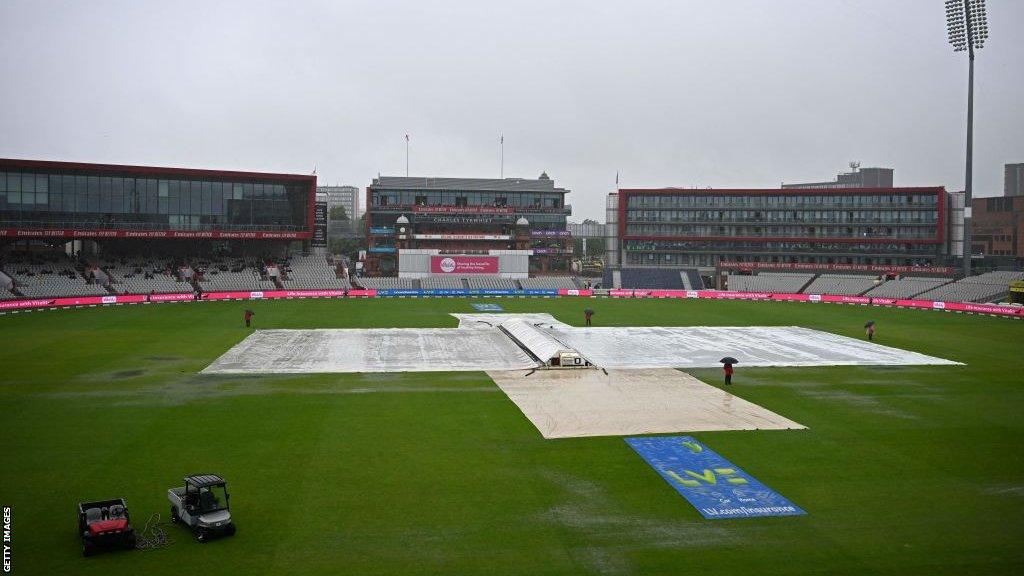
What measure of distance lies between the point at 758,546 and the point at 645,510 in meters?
3.02

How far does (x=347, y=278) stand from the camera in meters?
98.1

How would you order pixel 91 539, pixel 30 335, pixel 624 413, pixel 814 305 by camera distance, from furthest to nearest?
Result: pixel 814 305 < pixel 30 335 < pixel 624 413 < pixel 91 539

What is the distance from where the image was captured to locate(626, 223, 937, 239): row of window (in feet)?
346

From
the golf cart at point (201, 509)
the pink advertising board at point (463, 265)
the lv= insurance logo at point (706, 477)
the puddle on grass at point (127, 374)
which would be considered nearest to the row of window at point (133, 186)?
the pink advertising board at point (463, 265)

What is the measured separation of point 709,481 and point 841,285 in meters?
84.3

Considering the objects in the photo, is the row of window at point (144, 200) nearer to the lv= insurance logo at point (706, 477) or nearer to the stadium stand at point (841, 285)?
the stadium stand at point (841, 285)

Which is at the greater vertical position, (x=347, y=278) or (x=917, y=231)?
(x=917, y=231)

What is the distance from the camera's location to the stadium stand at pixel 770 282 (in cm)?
10031

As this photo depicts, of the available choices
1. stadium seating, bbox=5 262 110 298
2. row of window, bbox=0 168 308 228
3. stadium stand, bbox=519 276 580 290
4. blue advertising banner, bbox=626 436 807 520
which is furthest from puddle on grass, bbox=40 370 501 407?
stadium stand, bbox=519 276 580 290

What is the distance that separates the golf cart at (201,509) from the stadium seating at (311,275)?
7624 cm

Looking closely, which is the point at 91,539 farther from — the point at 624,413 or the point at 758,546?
the point at 624,413

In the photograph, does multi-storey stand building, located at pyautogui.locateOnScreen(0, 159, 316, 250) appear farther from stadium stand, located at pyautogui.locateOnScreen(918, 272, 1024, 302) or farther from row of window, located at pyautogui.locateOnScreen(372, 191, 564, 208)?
stadium stand, located at pyautogui.locateOnScreen(918, 272, 1024, 302)

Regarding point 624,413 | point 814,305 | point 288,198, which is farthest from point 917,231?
point 624,413

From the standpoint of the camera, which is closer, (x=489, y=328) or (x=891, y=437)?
(x=891, y=437)
